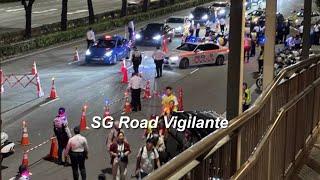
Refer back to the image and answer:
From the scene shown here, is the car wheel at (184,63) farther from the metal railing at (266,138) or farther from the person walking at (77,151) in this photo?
the metal railing at (266,138)

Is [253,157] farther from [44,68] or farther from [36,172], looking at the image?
[44,68]

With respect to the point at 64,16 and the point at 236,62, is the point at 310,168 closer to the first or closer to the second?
the point at 236,62

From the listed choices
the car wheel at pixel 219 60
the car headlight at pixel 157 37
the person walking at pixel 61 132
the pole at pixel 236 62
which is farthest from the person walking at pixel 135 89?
the car headlight at pixel 157 37

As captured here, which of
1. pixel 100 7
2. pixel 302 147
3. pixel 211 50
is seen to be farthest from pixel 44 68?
pixel 100 7

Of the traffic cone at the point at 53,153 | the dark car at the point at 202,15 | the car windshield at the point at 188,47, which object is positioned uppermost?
the dark car at the point at 202,15

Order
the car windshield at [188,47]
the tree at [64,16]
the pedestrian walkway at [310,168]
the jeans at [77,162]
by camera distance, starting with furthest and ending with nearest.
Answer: the tree at [64,16] < the car windshield at [188,47] < the jeans at [77,162] < the pedestrian walkway at [310,168]

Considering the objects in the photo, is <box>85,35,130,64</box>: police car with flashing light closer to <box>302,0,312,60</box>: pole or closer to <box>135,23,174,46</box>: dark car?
<box>135,23,174,46</box>: dark car

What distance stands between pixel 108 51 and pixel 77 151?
19.5 meters

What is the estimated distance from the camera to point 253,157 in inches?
208

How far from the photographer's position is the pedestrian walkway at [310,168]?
325 inches

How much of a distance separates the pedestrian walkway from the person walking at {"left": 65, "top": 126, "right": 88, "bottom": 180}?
5488mm

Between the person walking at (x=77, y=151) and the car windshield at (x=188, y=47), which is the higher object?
the car windshield at (x=188, y=47)

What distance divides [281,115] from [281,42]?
37.4 m

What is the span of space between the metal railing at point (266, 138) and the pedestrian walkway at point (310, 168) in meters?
0.14
